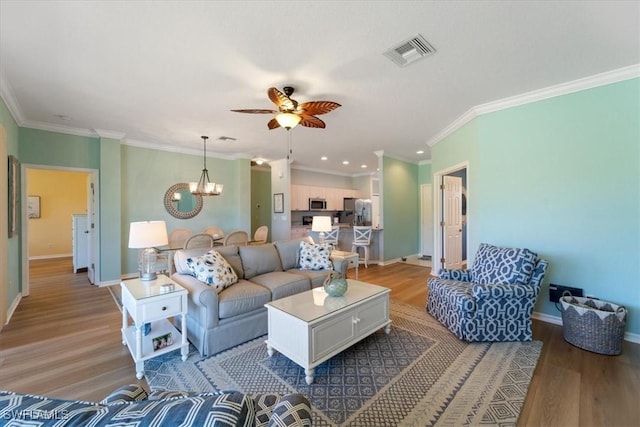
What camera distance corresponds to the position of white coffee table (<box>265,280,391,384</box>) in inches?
81.6

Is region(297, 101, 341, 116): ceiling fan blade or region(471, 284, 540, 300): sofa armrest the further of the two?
region(297, 101, 341, 116): ceiling fan blade

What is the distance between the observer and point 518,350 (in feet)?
8.17

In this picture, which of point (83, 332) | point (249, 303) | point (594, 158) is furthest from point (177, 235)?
point (594, 158)

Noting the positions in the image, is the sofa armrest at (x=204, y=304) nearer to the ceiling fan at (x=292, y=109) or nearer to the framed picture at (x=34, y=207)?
the ceiling fan at (x=292, y=109)

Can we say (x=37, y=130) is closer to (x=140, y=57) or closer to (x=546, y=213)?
(x=140, y=57)

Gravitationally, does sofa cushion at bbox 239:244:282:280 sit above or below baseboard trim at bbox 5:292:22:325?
above

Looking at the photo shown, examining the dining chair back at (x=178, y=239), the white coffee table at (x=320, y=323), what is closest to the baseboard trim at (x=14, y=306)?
the dining chair back at (x=178, y=239)

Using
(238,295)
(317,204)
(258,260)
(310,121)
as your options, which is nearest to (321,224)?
(258,260)

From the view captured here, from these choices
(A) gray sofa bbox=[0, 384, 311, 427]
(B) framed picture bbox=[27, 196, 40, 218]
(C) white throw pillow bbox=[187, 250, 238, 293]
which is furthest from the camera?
(B) framed picture bbox=[27, 196, 40, 218]

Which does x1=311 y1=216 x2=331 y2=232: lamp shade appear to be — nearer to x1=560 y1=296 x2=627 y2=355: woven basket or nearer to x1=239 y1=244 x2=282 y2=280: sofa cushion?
x1=239 y1=244 x2=282 y2=280: sofa cushion

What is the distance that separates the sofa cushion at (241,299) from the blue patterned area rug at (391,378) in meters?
0.34

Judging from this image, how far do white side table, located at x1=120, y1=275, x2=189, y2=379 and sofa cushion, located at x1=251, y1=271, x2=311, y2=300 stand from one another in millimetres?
868

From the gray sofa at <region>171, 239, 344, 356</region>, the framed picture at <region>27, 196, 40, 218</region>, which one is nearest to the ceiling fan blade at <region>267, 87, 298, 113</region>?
the gray sofa at <region>171, 239, 344, 356</region>

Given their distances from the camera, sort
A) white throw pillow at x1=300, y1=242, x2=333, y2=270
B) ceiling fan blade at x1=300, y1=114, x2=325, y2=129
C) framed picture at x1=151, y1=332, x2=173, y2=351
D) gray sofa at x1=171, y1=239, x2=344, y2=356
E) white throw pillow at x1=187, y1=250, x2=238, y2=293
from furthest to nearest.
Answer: white throw pillow at x1=300, y1=242, x2=333, y2=270 → ceiling fan blade at x1=300, y1=114, x2=325, y2=129 → white throw pillow at x1=187, y1=250, x2=238, y2=293 → gray sofa at x1=171, y1=239, x2=344, y2=356 → framed picture at x1=151, y1=332, x2=173, y2=351
